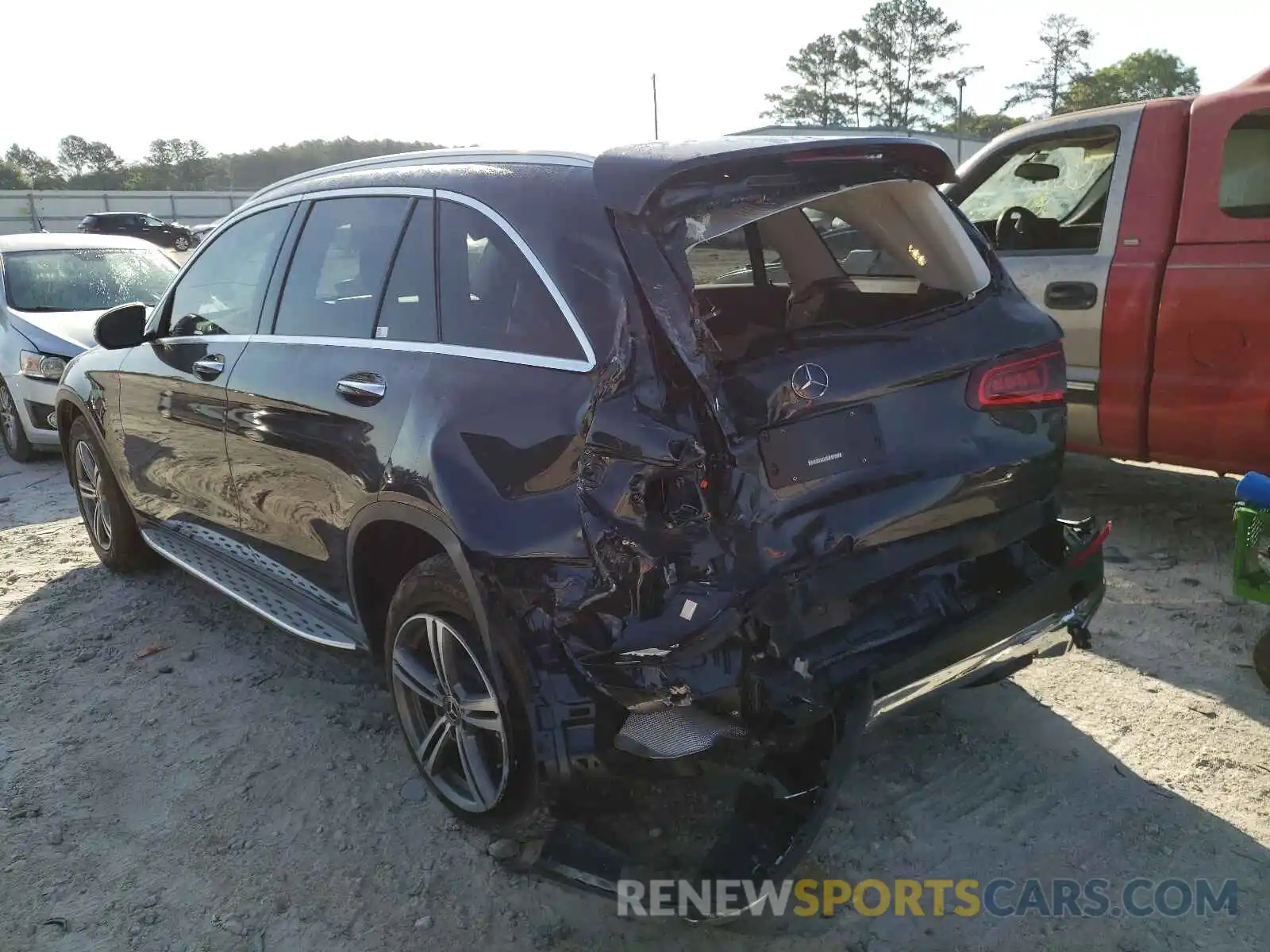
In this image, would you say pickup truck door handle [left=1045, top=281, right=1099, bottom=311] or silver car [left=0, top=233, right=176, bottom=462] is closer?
pickup truck door handle [left=1045, top=281, right=1099, bottom=311]

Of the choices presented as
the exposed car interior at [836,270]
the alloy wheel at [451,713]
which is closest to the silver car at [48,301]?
the alloy wheel at [451,713]

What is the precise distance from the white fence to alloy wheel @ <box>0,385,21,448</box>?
31.0 m

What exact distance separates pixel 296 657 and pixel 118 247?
6186 mm

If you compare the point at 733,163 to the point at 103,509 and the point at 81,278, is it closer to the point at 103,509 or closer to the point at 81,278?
the point at 103,509

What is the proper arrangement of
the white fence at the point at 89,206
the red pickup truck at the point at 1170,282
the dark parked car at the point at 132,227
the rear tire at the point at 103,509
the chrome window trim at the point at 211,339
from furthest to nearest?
1. the white fence at the point at 89,206
2. the dark parked car at the point at 132,227
3. the rear tire at the point at 103,509
4. the red pickup truck at the point at 1170,282
5. the chrome window trim at the point at 211,339

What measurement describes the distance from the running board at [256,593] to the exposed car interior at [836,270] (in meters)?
1.63

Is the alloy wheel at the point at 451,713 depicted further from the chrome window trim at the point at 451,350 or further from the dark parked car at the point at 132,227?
the dark parked car at the point at 132,227

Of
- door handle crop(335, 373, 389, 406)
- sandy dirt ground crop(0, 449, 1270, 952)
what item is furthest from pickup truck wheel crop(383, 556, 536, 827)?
door handle crop(335, 373, 389, 406)

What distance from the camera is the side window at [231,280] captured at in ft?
12.3

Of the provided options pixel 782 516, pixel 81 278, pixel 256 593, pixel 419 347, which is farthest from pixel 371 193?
pixel 81 278

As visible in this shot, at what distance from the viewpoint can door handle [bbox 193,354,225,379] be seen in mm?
3790

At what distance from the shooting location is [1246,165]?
452cm

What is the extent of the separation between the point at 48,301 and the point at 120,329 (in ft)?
14.2

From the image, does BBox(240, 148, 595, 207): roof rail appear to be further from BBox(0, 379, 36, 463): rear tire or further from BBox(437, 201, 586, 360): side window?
BBox(0, 379, 36, 463): rear tire
